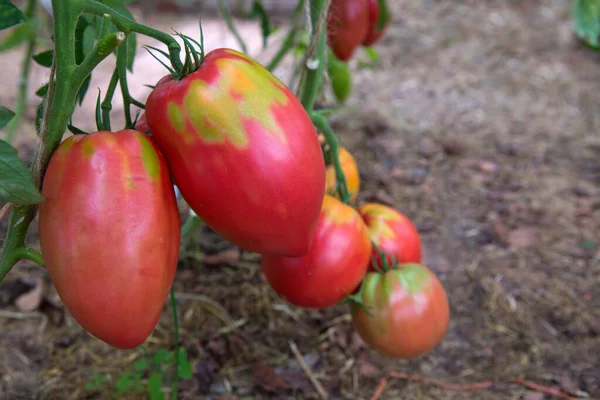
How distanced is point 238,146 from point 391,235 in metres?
0.47

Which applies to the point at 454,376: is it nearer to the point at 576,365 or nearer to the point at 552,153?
the point at 576,365

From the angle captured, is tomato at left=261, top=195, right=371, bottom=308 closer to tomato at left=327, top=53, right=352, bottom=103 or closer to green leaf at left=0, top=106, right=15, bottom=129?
green leaf at left=0, top=106, right=15, bottom=129

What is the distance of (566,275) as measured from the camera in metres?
1.45

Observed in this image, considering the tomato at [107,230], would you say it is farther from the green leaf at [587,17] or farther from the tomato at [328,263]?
the green leaf at [587,17]

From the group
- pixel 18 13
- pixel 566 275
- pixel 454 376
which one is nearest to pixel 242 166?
pixel 18 13

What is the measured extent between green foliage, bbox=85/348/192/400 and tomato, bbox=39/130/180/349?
1.11 feet

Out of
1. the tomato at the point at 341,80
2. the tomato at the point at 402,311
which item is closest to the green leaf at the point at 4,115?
the tomato at the point at 402,311

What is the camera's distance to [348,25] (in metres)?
1.31

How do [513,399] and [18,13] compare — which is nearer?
[18,13]

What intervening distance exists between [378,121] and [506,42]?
114 cm

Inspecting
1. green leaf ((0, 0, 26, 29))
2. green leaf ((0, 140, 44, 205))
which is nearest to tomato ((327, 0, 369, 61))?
green leaf ((0, 0, 26, 29))

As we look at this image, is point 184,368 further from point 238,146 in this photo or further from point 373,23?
point 373,23

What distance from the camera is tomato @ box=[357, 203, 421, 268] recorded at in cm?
101

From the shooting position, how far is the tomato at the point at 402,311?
95cm
